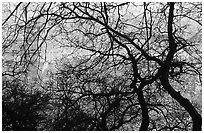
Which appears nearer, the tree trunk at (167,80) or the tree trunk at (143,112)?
the tree trunk at (167,80)

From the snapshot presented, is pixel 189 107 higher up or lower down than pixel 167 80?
lower down

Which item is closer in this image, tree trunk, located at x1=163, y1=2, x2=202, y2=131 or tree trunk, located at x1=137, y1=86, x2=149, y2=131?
tree trunk, located at x1=163, y1=2, x2=202, y2=131

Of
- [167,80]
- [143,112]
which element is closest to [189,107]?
[167,80]

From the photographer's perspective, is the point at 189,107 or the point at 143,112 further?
the point at 143,112

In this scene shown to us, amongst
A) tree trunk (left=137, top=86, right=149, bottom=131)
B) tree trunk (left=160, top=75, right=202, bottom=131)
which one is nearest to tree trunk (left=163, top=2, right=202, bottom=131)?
tree trunk (left=160, top=75, right=202, bottom=131)

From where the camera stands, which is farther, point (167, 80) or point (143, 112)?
point (143, 112)

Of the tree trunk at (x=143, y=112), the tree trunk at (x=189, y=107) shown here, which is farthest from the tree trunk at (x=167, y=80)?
the tree trunk at (x=143, y=112)

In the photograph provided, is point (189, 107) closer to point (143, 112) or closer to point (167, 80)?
point (167, 80)

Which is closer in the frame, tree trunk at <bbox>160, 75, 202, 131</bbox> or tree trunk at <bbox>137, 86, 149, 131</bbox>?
tree trunk at <bbox>160, 75, 202, 131</bbox>

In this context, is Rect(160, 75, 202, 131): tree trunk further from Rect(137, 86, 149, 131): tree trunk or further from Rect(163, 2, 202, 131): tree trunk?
Rect(137, 86, 149, 131): tree trunk

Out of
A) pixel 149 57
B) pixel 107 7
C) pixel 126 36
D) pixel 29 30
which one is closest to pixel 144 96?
pixel 149 57

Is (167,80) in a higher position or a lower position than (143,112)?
higher

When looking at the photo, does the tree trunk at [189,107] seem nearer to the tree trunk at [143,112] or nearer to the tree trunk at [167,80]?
the tree trunk at [167,80]

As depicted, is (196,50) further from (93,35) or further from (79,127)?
(79,127)
